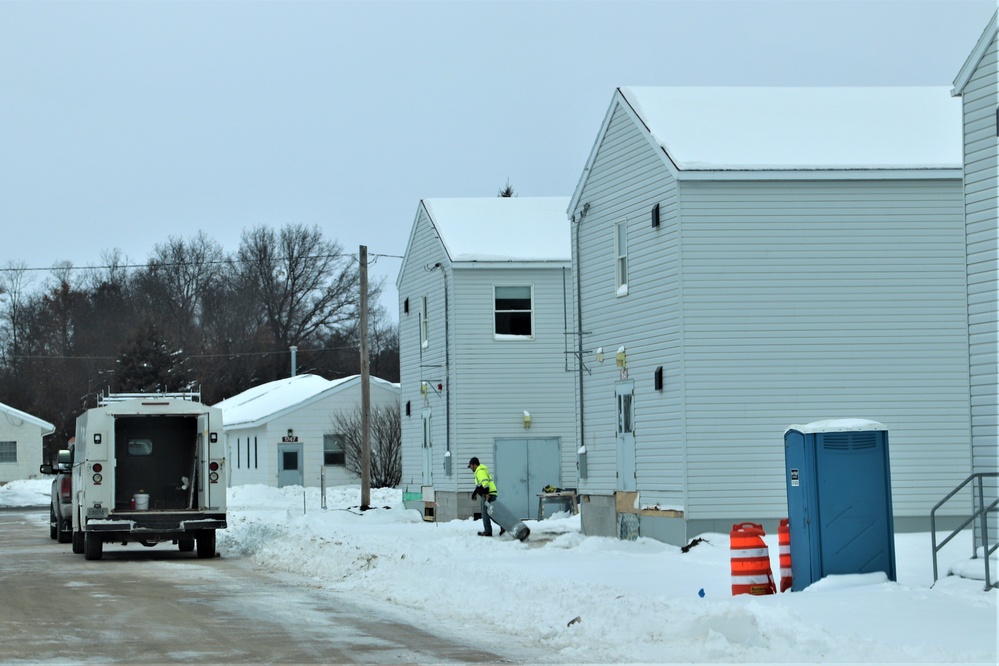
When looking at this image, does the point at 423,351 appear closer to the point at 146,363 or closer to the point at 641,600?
the point at 641,600

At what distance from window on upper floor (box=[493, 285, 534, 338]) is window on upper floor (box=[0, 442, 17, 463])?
46.0 metres

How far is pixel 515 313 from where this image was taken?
36312mm

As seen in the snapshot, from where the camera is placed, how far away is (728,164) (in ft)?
77.1

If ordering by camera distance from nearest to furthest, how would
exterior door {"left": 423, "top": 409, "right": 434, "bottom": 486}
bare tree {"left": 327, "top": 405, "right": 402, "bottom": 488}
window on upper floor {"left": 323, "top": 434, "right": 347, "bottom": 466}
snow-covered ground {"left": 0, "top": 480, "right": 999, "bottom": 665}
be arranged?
1. snow-covered ground {"left": 0, "top": 480, "right": 999, "bottom": 665}
2. exterior door {"left": 423, "top": 409, "right": 434, "bottom": 486}
3. bare tree {"left": 327, "top": 405, "right": 402, "bottom": 488}
4. window on upper floor {"left": 323, "top": 434, "right": 347, "bottom": 466}

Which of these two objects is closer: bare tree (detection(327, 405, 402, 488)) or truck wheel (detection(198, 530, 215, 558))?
truck wheel (detection(198, 530, 215, 558))

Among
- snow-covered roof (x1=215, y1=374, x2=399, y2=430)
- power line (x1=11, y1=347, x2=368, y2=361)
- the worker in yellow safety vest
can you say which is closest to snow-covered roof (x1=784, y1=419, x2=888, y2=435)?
the worker in yellow safety vest

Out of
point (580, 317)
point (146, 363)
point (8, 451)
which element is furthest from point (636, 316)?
Answer: point (146, 363)

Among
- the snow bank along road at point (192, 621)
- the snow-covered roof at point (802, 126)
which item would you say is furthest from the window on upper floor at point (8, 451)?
the snow-covered roof at point (802, 126)

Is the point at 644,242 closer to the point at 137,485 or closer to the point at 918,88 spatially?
the point at 918,88

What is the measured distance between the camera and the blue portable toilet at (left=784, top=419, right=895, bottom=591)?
50.2ft

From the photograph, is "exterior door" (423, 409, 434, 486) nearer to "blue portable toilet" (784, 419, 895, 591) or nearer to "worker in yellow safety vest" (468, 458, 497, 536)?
"worker in yellow safety vest" (468, 458, 497, 536)

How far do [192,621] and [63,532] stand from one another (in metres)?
18.3

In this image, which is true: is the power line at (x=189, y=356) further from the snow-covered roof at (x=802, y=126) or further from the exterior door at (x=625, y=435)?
the exterior door at (x=625, y=435)

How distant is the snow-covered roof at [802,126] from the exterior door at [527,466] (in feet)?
38.5
